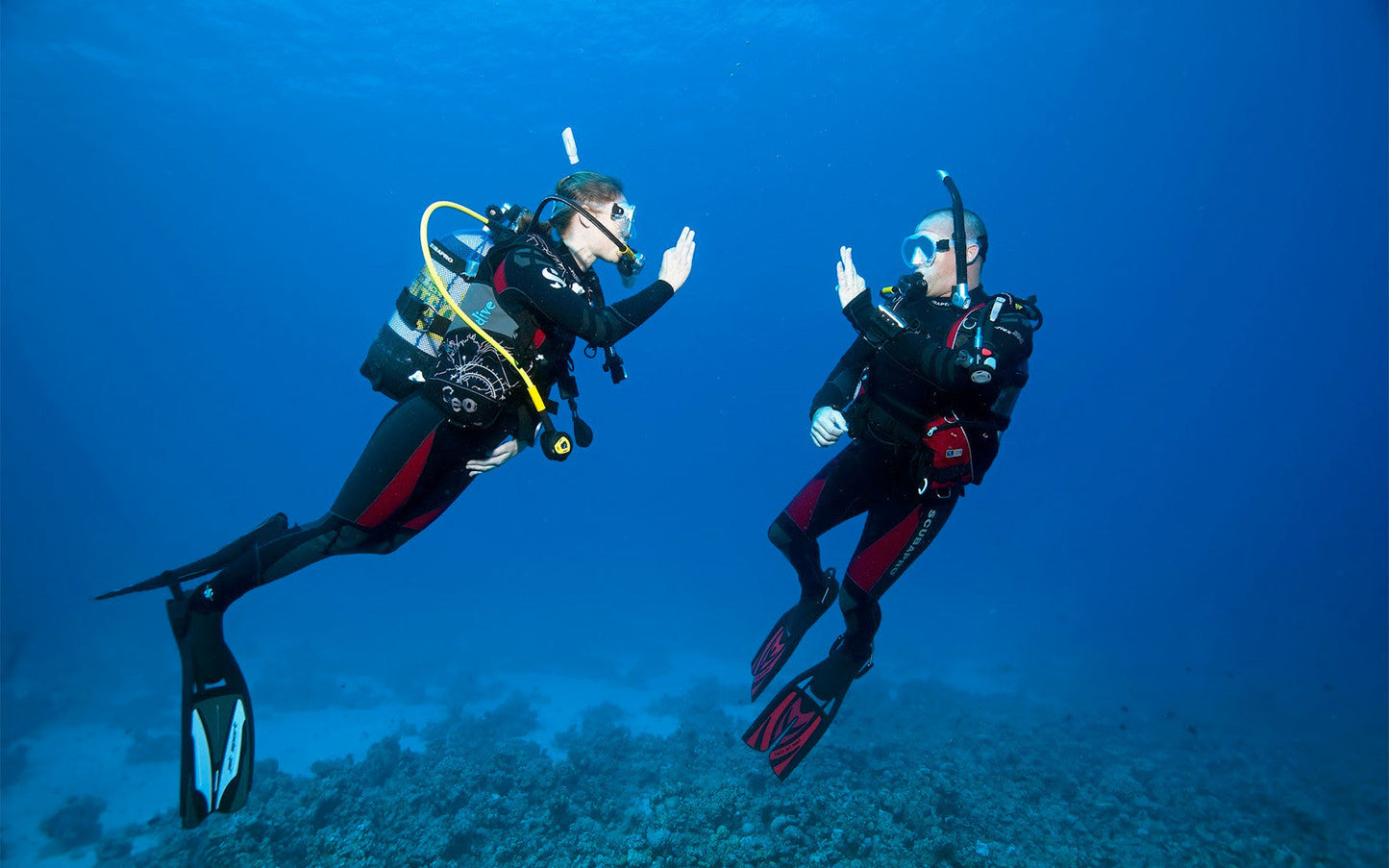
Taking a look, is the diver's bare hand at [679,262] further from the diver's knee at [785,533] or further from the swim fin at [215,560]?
the swim fin at [215,560]

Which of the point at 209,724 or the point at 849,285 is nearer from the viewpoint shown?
the point at 209,724

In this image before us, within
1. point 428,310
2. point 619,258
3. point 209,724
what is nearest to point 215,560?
point 209,724

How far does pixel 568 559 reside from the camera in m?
48.8

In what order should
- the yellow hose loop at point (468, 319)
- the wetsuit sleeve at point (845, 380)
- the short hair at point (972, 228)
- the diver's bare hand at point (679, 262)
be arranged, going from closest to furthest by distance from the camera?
the yellow hose loop at point (468, 319)
the diver's bare hand at point (679, 262)
the short hair at point (972, 228)
the wetsuit sleeve at point (845, 380)

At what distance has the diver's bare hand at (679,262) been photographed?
3840mm

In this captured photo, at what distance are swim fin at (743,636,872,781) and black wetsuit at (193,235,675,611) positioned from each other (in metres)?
2.90

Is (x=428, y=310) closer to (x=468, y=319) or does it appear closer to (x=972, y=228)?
(x=468, y=319)

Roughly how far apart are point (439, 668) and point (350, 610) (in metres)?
9.43

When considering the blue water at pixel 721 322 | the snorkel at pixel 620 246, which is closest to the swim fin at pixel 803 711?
the snorkel at pixel 620 246

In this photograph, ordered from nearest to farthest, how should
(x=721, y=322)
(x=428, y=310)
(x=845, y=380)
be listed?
(x=428, y=310)
(x=845, y=380)
(x=721, y=322)

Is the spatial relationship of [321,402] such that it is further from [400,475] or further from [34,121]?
[400,475]

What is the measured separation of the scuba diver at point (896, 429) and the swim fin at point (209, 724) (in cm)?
346

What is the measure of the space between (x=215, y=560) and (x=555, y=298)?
278 centimetres

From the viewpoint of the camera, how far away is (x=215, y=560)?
3.91 meters
